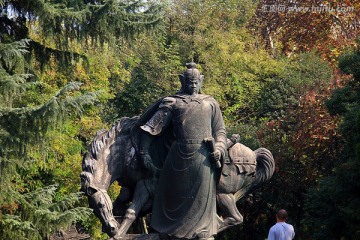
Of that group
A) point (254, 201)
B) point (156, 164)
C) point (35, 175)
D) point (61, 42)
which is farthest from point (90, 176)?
point (254, 201)

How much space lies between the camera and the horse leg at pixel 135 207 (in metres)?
14.7

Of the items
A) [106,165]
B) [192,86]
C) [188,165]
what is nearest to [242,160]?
[188,165]

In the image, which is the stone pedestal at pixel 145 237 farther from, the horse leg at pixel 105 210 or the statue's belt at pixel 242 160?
the statue's belt at pixel 242 160

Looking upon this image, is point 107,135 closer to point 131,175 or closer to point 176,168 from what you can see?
point 131,175

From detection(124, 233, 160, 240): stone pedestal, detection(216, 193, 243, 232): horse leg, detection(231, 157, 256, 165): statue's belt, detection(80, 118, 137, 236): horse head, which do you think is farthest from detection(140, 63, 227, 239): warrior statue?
detection(80, 118, 137, 236): horse head

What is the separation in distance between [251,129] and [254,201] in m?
2.60

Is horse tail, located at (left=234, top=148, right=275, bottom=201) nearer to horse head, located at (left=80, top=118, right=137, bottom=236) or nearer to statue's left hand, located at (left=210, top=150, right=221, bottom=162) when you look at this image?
statue's left hand, located at (left=210, top=150, right=221, bottom=162)

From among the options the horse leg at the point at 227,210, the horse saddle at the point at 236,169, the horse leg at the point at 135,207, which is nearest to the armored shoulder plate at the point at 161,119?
the horse leg at the point at 135,207

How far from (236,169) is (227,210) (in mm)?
624

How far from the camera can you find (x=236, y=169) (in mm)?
15117

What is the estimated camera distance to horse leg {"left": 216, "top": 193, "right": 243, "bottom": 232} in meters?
15.0

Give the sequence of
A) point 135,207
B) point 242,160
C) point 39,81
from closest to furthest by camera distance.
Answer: point 135,207, point 242,160, point 39,81

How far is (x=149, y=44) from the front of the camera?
38.5 metres

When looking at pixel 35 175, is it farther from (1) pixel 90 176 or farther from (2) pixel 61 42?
(1) pixel 90 176
